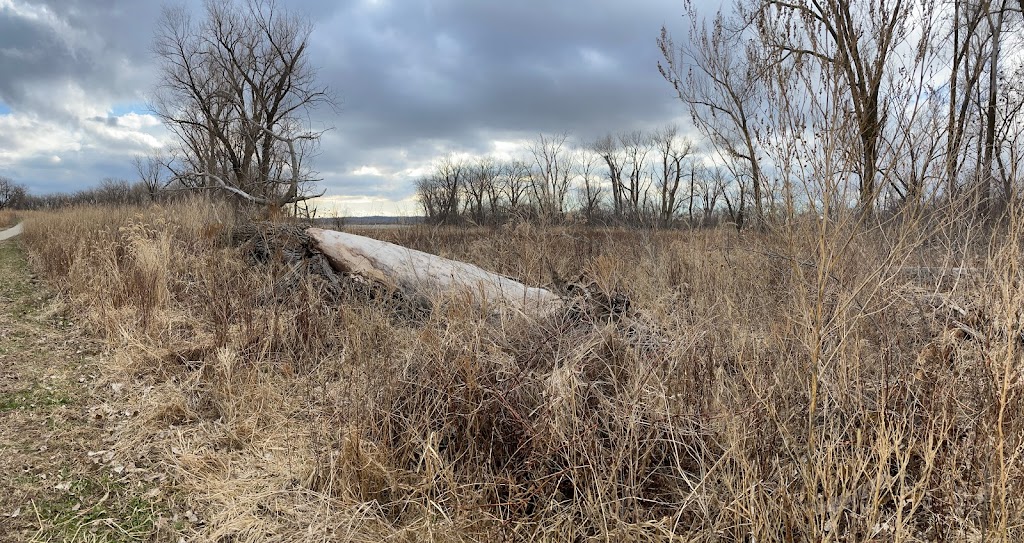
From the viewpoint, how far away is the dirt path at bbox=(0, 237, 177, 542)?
8.11 ft

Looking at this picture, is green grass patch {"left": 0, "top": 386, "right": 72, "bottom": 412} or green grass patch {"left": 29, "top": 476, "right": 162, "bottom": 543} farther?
green grass patch {"left": 0, "top": 386, "right": 72, "bottom": 412}

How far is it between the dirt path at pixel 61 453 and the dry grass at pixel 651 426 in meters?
0.20

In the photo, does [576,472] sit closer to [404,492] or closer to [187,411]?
[404,492]

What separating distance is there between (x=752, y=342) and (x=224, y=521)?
2583 mm

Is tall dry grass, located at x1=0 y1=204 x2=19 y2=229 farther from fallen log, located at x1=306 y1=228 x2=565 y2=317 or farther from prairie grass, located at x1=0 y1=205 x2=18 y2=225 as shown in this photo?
fallen log, located at x1=306 y1=228 x2=565 y2=317

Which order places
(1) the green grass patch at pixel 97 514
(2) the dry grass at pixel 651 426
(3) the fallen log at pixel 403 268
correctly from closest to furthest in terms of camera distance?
(2) the dry grass at pixel 651 426, (1) the green grass patch at pixel 97 514, (3) the fallen log at pixel 403 268

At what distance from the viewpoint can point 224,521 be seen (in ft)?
8.03

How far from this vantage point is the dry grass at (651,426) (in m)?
1.92

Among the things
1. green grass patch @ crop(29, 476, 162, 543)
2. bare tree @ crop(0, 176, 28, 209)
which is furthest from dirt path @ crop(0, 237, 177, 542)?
bare tree @ crop(0, 176, 28, 209)

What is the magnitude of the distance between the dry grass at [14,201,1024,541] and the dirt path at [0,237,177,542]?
20 centimetres

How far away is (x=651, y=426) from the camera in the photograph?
2.31 metres

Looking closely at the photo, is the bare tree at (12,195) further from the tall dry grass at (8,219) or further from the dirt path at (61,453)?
the dirt path at (61,453)

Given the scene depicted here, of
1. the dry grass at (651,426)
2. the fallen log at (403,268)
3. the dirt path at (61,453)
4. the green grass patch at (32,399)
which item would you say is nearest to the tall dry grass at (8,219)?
the dirt path at (61,453)

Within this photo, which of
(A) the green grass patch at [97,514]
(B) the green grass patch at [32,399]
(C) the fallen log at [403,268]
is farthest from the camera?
(C) the fallen log at [403,268]
